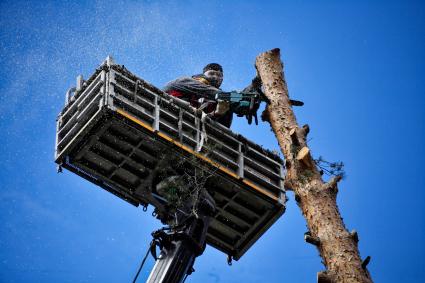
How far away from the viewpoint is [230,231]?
10414 millimetres

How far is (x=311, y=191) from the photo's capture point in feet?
25.7

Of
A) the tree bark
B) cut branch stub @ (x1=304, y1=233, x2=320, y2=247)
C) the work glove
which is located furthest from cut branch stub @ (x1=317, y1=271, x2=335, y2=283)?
the work glove

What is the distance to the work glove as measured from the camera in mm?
10070

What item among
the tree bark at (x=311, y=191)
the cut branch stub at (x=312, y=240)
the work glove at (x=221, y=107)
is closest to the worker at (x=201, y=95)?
the work glove at (x=221, y=107)

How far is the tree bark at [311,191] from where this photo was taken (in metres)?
6.81

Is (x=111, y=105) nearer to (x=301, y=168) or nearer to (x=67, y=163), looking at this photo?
(x=67, y=163)

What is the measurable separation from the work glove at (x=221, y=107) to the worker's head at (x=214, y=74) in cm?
112

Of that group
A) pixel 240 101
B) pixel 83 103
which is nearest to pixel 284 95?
pixel 240 101

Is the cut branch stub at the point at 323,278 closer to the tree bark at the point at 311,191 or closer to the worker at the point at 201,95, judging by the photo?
the tree bark at the point at 311,191

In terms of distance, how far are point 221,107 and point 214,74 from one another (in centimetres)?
142

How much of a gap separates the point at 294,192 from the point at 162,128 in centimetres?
215

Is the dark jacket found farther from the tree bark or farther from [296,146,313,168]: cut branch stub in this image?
[296,146,313,168]: cut branch stub

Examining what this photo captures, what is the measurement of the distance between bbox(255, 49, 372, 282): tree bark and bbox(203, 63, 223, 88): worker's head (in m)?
1.19

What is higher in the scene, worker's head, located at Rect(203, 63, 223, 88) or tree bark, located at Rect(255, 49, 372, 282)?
worker's head, located at Rect(203, 63, 223, 88)
